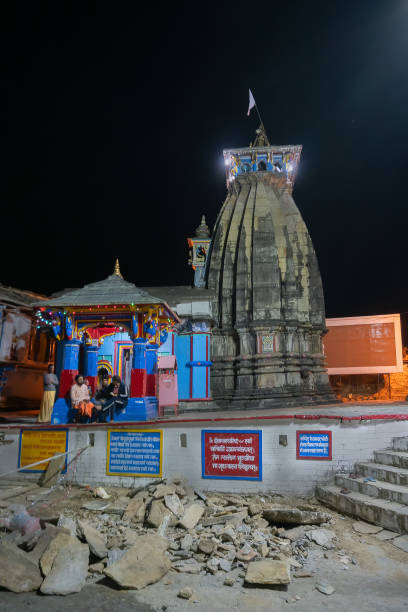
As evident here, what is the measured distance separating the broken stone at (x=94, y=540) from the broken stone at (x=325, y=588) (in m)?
2.90

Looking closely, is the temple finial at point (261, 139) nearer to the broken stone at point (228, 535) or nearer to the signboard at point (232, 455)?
the signboard at point (232, 455)

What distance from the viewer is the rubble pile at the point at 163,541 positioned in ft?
16.7

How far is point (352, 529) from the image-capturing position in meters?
6.68

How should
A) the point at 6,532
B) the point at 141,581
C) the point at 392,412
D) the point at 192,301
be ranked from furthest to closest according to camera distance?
1. the point at 192,301
2. the point at 392,412
3. the point at 6,532
4. the point at 141,581

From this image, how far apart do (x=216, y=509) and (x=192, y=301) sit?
1231 centimetres

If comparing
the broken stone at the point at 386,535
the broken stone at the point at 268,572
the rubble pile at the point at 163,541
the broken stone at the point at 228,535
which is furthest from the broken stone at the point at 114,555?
the broken stone at the point at 386,535

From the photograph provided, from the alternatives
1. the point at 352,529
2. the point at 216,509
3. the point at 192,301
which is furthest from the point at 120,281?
the point at 352,529

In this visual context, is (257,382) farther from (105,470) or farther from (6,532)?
(6,532)

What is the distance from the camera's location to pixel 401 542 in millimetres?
5992

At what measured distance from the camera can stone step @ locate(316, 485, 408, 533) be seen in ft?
20.6

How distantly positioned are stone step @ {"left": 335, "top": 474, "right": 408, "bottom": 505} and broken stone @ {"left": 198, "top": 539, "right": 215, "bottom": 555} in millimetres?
3112

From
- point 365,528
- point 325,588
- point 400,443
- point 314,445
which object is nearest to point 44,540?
point 325,588

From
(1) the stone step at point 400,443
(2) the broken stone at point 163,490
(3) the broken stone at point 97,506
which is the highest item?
(1) the stone step at point 400,443

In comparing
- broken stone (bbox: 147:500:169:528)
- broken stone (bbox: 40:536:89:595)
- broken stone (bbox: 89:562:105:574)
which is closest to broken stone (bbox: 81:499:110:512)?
broken stone (bbox: 147:500:169:528)
